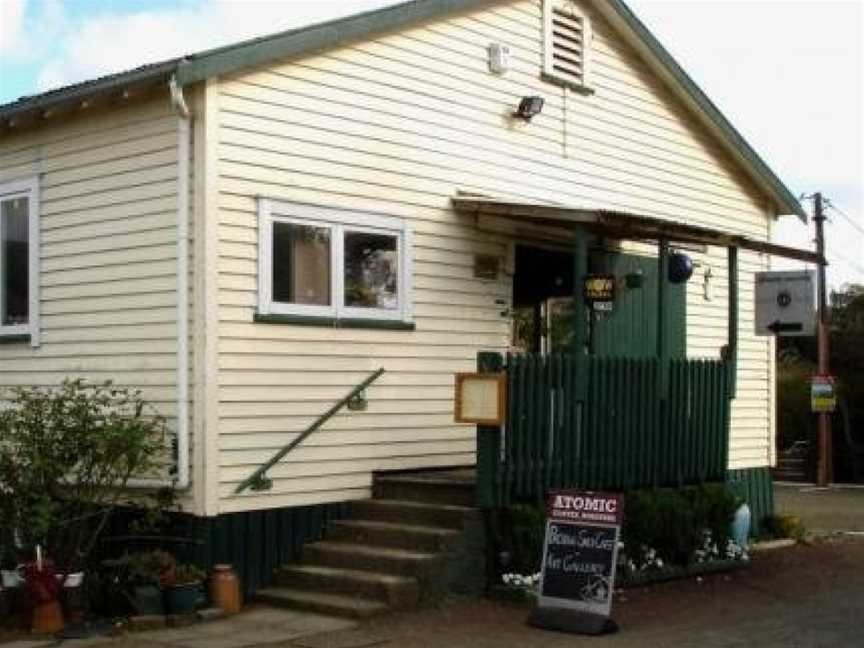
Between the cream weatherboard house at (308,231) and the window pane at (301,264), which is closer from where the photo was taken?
the cream weatherboard house at (308,231)

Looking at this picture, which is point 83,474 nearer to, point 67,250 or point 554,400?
point 67,250

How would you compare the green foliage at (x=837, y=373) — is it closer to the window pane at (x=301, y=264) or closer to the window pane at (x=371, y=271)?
the window pane at (x=371, y=271)

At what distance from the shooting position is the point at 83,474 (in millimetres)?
9508

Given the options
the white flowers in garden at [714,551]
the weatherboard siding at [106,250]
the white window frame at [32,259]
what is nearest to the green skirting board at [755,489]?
the white flowers in garden at [714,551]

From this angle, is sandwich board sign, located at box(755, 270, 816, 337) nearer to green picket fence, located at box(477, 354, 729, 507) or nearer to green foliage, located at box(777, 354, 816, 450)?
green picket fence, located at box(477, 354, 729, 507)

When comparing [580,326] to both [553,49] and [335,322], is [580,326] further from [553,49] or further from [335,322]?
[553,49]

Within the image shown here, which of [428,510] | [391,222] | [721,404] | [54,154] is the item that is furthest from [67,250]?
[721,404]

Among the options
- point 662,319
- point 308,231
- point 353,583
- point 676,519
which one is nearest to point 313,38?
point 308,231

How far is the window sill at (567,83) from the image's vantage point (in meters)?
13.0

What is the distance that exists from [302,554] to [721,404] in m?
4.78

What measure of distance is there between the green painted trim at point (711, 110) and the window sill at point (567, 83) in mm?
933

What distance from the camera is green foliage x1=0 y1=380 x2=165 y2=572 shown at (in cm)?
931

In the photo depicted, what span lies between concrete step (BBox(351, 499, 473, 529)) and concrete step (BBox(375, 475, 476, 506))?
74mm

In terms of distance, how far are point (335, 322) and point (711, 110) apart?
21.4 feet
